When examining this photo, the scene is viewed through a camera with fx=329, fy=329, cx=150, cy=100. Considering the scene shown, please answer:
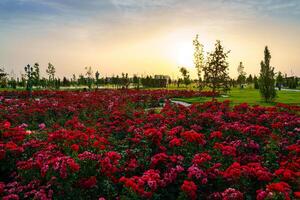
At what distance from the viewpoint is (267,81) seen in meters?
29.2

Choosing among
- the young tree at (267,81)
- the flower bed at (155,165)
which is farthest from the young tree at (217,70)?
the flower bed at (155,165)

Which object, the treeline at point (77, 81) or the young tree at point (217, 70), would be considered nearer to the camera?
the young tree at point (217, 70)

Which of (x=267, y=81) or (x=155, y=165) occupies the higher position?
(x=267, y=81)

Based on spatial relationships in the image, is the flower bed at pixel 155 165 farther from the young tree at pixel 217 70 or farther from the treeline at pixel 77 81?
the treeline at pixel 77 81

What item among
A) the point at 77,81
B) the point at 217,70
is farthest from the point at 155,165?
the point at 77,81

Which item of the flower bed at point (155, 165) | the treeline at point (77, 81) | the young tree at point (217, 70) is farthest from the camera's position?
the treeline at point (77, 81)

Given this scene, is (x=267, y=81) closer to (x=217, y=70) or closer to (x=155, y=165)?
(x=217, y=70)

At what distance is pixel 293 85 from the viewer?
71312 millimetres

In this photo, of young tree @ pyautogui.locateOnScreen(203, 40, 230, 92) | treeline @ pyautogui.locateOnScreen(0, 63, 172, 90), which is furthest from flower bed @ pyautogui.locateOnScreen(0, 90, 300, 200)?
treeline @ pyautogui.locateOnScreen(0, 63, 172, 90)

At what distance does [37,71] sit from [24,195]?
2628 inches

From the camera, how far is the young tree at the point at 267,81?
29323mm

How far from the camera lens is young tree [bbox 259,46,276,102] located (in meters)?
29.3

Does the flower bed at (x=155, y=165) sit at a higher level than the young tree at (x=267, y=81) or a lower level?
lower

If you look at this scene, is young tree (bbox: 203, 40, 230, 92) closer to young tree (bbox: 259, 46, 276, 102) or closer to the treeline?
young tree (bbox: 259, 46, 276, 102)
